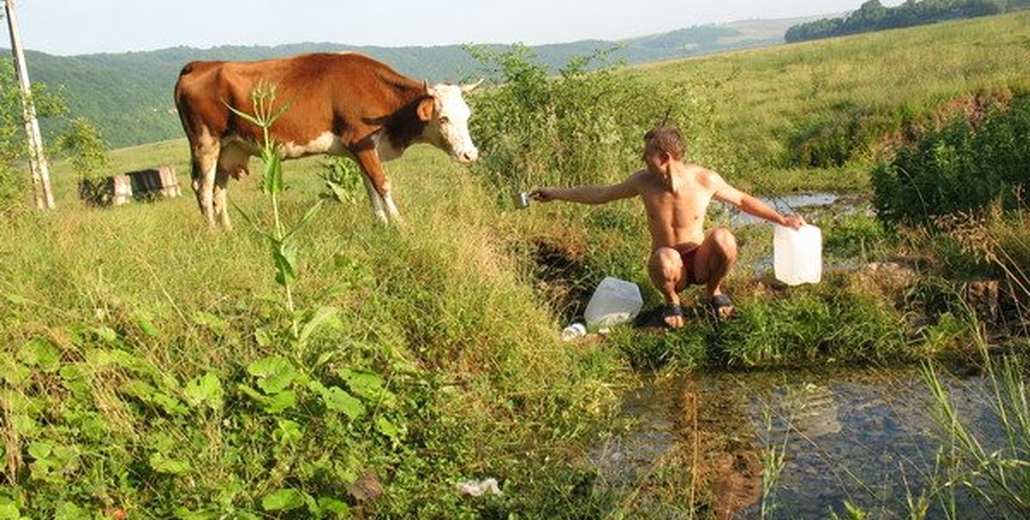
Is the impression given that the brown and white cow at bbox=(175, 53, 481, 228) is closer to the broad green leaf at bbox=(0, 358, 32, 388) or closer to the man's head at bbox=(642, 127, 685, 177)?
the man's head at bbox=(642, 127, 685, 177)

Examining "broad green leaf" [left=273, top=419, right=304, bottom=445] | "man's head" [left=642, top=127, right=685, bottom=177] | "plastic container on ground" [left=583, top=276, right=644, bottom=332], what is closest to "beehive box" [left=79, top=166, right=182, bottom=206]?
"plastic container on ground" [left=583, top=276, right=644, bottom=332]

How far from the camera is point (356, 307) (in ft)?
17.5

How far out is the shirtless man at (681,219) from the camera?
19.3 feet

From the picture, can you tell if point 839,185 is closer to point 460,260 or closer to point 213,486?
point 460,260

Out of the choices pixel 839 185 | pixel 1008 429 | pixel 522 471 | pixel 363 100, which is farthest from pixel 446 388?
pixel 839 185

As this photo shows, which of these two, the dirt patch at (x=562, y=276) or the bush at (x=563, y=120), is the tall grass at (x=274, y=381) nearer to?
the dirt patch at (x=562, y=276)

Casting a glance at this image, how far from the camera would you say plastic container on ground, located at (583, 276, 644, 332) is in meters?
6.37

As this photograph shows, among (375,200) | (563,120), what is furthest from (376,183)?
(563,120)

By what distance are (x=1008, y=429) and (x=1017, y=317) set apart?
3.15m

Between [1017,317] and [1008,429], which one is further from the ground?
[1008,429]

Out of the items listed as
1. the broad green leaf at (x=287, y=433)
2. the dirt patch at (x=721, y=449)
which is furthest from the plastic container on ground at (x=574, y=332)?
the broad green leaf at (x=287, y=433)

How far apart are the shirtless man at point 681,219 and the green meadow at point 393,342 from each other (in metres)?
0.27

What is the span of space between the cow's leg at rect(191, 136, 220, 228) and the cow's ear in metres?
1.72

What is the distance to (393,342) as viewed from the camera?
5109 millimetres
